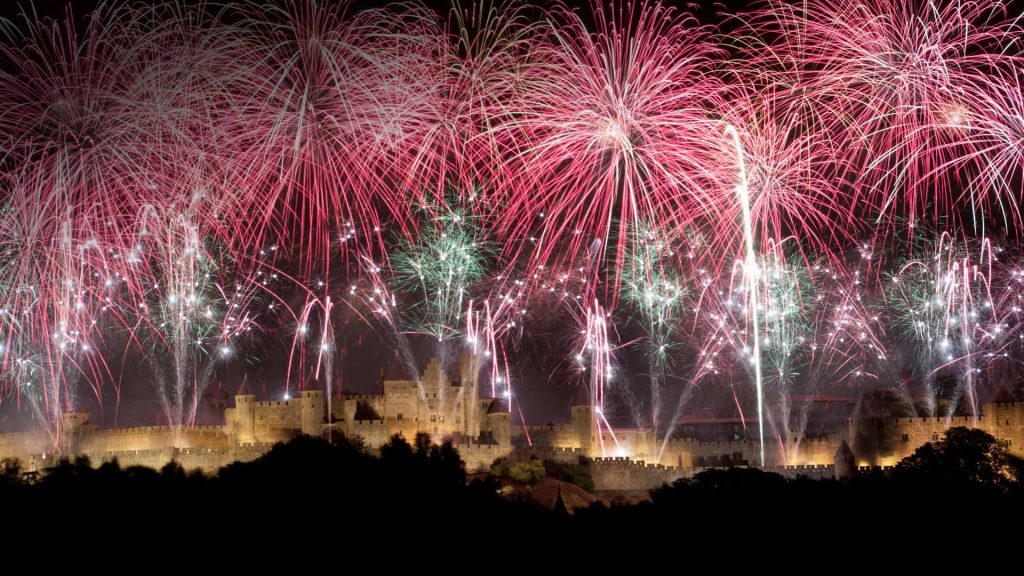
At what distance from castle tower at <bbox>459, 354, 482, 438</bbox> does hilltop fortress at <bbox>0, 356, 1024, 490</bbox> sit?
0.18 ft

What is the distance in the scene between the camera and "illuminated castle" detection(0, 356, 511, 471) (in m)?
66.4

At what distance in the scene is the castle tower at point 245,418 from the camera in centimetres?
6806

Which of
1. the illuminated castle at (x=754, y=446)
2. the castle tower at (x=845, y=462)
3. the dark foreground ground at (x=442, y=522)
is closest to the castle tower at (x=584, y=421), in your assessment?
the illuminated castle at (x=754, y=446)

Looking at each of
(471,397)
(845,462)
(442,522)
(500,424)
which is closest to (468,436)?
(500,424)

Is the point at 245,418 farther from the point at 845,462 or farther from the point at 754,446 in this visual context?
the point at 845,462

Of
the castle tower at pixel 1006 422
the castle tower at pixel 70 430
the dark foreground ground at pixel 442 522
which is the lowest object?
the dark foreground ground at pixel 442 522

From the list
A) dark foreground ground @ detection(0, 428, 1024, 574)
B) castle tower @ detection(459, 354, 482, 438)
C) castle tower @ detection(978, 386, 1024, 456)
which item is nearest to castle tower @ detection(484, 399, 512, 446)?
castle tower @ detection(459, 354, 482, 438)

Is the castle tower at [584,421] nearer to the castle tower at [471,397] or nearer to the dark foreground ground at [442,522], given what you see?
the castle tower at [471,397]

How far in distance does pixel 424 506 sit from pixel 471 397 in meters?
26.5

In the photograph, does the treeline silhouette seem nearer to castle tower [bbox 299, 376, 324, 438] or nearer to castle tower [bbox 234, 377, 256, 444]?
castle tower [bbox 299, 376, 324, 438]

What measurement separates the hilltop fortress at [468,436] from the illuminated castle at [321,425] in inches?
2.1

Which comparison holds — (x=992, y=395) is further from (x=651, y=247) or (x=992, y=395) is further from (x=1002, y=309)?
(x=651, y=247)

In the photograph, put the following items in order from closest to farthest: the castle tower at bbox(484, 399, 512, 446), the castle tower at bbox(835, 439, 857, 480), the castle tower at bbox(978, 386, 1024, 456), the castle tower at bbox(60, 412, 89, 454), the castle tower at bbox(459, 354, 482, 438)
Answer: the castle tower at bbox(835, 439, 857, 480) → the castle tower at bbox(978, 386, 1024, 456) → the castle tower at bbox(484, 399, 512, 446) → the castle tower at bbox(459, 354, 482, 438) → the castle tower at bbox(60, 412, 89, 454)

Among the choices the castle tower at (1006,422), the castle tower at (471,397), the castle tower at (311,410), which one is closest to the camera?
the castle tower at (1006,422)
